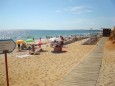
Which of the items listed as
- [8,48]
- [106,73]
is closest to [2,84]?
[8,48]

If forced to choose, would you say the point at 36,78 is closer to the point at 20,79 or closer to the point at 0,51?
the point at 20,79

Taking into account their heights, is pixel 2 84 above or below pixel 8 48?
below

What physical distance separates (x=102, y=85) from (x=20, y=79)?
13.8 ft

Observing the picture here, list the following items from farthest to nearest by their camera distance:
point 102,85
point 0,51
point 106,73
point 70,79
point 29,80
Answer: point 106,73
point 29,80
point 70,79
point 102,85
point 0,51

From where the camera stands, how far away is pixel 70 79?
9273mm

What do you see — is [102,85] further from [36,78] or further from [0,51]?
[0,51]

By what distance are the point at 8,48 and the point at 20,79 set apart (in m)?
4.03

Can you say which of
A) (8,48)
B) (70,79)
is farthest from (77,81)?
(8,48)

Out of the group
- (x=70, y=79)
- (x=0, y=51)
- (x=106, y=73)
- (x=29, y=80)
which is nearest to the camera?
(x=0, y=51)

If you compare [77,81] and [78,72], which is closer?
[77,81]

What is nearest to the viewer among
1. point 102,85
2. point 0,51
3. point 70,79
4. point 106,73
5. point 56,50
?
point 0,51

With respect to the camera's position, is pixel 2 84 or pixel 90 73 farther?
pixel 90 73

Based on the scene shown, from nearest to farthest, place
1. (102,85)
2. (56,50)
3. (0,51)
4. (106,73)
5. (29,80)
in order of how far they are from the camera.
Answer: (0,51)
(102,85)
(29,80)
(106,73)
(56,50)

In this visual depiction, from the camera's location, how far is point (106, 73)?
10.6m
